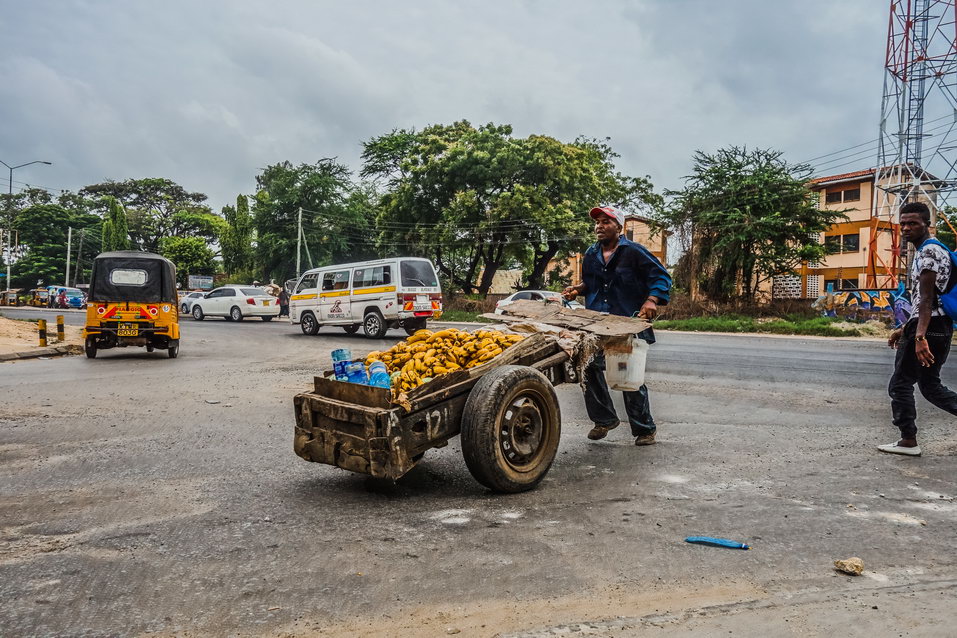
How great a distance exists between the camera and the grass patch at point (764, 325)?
22.7m

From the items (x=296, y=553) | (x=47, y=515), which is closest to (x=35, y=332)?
(x=47, y=515)

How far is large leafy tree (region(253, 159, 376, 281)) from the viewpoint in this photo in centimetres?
4503

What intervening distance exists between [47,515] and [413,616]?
96.9 inches

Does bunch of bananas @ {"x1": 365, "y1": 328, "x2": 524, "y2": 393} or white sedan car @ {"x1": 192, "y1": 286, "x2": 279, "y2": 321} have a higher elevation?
white sedan car @ {"x1": 192, "y1": 286, "x2": 279, "y2": 321}

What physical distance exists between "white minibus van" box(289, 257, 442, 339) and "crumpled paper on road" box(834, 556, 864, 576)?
48.2 feet

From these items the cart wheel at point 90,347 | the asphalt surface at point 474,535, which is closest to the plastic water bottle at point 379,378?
the asphalt surface at point 474,535

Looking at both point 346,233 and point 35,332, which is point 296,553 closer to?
A: point 35,332

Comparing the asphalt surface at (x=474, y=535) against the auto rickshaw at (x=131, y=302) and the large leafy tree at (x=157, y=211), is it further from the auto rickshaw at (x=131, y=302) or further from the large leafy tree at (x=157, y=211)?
the large leafy tree at (x=157, y=211)

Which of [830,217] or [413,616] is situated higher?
[830,217]

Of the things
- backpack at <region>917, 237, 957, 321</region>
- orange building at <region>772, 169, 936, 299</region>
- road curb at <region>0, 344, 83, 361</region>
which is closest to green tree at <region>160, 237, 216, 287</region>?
road curb at <region>0, 344, 83, 361</region>

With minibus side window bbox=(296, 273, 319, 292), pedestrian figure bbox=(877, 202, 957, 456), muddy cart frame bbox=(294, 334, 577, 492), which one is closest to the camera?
muddy cart frame bbox=(294, 334, 577, 492)

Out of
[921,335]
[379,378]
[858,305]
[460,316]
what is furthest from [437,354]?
[460,316]

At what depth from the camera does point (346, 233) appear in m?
45.7

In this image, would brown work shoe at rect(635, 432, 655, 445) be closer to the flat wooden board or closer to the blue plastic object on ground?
the flat wooden board
